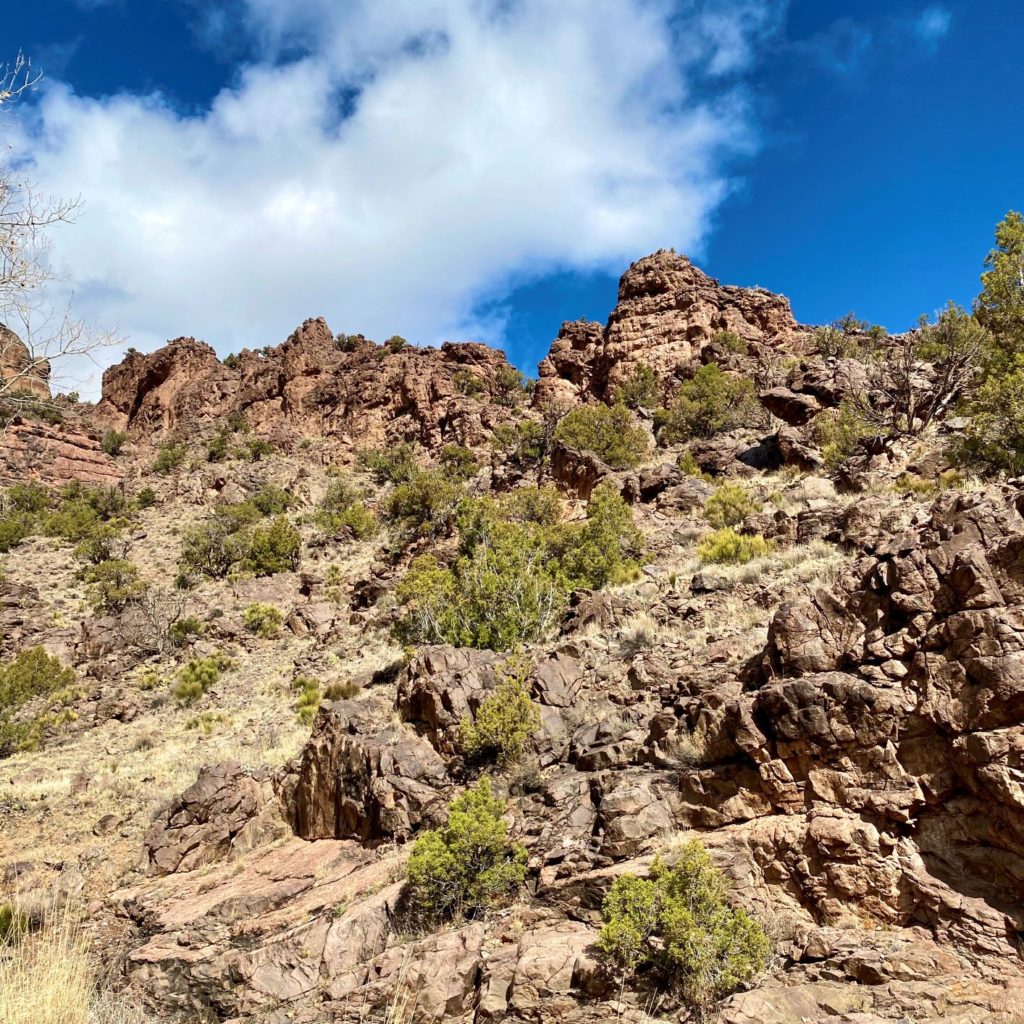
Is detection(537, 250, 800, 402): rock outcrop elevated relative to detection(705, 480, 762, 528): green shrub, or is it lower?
elevated

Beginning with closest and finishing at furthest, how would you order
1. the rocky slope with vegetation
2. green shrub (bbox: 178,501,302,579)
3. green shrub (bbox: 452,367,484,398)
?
the rocky slope with vegetation → green shrub (bbox: 178,501,302,579) → green shrub (bbox: 452,367,484,398)

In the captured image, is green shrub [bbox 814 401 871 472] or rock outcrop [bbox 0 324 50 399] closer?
rock outcrop [bbox 0 324 50 399]

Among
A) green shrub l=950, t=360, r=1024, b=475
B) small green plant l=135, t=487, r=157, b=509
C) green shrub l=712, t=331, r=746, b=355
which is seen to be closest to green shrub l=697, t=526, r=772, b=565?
green shrub l=950, t=360, r=1024, b=475

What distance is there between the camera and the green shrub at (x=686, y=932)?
4.56 meters

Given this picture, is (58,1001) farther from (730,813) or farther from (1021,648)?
(1021,648)

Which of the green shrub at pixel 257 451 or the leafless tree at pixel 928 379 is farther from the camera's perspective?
the green shrub at pixel 257 451

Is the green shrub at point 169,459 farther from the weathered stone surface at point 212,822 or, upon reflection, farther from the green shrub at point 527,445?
the weathered stone surface at point 212,822

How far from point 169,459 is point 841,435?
48.6 meters

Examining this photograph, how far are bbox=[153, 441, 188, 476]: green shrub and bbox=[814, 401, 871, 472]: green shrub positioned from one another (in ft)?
154

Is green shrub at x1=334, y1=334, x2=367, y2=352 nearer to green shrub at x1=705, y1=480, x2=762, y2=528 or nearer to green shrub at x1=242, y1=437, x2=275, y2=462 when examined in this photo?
green shrub at x1=242, y1=437, x2=275, y2=462

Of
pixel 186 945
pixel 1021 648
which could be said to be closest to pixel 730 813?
pixel 1021 648

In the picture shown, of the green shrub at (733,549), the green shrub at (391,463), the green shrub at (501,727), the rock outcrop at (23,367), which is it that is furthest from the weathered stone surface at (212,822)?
the green shrub at (391,463)

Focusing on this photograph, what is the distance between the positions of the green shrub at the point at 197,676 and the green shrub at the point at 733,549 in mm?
16482

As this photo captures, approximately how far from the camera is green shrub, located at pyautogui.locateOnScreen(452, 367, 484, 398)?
51.2 meters
